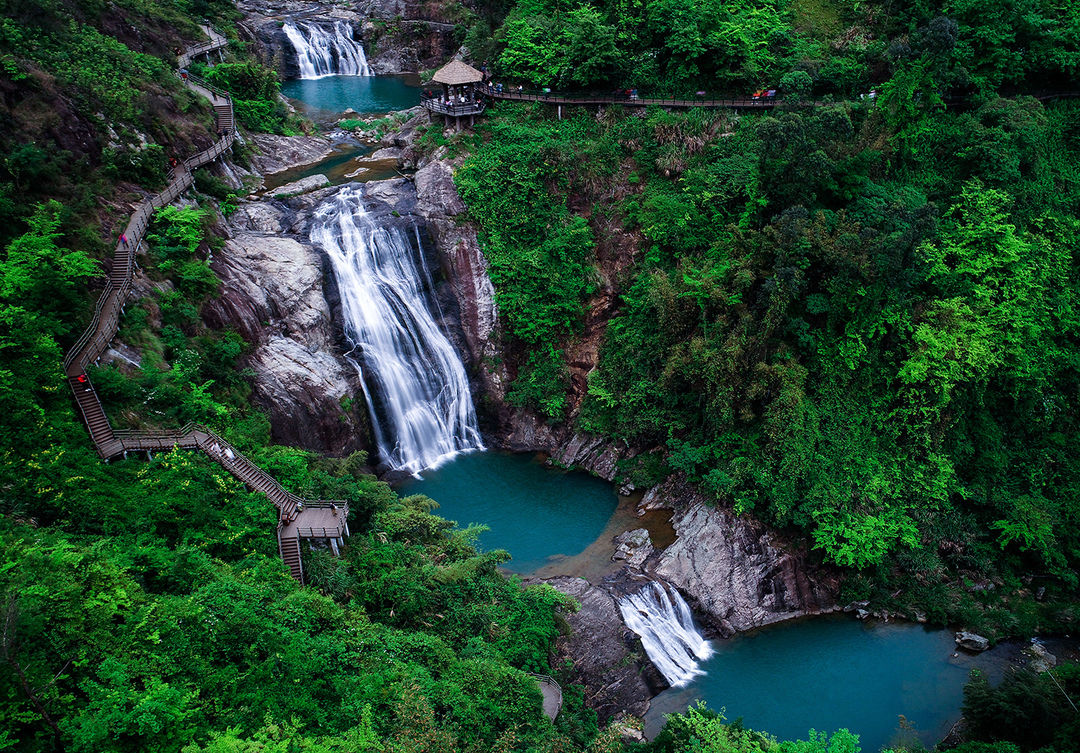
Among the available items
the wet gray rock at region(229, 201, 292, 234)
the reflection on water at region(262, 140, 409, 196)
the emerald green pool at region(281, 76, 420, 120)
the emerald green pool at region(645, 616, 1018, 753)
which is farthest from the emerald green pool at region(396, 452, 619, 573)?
the emerald green pool at region(281, 76, 420, 120)

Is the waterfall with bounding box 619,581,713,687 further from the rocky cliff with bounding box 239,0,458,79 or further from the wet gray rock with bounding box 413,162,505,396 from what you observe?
the rocky cliff with bounding box 239,0,458,79

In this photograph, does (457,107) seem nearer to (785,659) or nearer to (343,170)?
(343,170)

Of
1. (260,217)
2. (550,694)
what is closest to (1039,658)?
(550,694)

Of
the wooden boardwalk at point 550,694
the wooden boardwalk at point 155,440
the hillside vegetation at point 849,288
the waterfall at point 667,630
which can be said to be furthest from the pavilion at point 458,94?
the wooden boardwalk at point 550,694

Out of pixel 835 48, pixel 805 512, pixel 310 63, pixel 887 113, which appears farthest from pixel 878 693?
pixel 310 63

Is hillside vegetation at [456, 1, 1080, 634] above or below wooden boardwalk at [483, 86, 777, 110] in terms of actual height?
below
